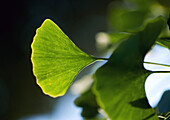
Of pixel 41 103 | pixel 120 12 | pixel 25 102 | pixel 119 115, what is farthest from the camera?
pixel 41 103

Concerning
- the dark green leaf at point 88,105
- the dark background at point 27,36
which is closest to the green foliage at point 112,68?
the dark green leaf at point 88,105

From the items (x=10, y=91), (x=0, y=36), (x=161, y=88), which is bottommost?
(x=10, y=91)

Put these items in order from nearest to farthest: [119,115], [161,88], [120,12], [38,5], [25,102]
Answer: [119,115] < [161,88] < [120,12] < [25,102] < [38,5]

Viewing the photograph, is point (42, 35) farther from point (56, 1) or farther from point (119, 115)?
point (56, 1)

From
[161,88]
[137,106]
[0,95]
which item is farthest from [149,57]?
[0,95]

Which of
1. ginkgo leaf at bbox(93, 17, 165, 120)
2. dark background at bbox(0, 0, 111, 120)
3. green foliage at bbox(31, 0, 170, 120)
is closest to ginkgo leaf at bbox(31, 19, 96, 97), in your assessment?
green foliage at bbox(31, 0, 170, 120)

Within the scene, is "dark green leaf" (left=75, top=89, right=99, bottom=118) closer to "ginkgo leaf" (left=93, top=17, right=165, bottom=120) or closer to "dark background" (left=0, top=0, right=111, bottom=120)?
"ginkgo leaf" (left=93, top=17, right=165, bottom=120)
